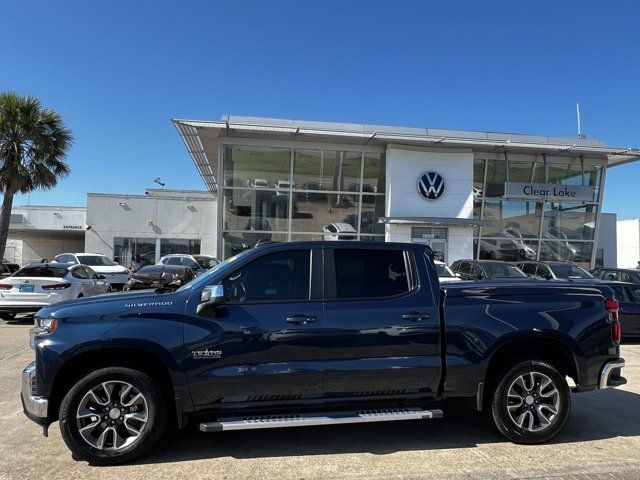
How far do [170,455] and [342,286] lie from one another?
7.03 feet

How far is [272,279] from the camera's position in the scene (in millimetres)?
4426

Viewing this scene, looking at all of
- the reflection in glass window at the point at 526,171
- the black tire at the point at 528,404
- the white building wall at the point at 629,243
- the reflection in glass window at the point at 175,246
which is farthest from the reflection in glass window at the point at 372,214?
the white building wall at the point at 629,243

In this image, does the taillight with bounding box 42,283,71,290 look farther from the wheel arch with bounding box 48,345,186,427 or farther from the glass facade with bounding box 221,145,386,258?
the glass facade with bounding box 221,145,386,258

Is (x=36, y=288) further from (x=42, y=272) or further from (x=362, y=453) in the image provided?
(x=362, y=453)

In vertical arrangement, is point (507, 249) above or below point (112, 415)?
above

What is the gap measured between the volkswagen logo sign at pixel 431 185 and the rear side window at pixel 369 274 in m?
17.9

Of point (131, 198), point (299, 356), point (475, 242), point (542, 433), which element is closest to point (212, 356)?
point (299, 356)

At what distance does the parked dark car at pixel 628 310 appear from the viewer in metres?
10.3

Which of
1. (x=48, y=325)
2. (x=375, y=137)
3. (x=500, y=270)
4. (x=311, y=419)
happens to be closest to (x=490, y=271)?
(x=500, y=270)

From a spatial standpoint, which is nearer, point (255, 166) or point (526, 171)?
point (255, 166)

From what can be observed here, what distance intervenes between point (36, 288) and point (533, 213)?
21.4 metres

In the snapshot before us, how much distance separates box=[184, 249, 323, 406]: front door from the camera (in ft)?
13.4

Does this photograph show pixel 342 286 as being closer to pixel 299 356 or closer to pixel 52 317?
pixel 299 356

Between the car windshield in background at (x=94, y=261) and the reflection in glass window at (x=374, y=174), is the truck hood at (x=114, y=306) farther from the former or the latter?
the reflection in glass window at (x=374, y=174)
